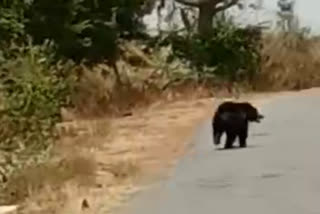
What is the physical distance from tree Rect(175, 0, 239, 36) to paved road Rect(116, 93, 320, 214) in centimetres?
1577

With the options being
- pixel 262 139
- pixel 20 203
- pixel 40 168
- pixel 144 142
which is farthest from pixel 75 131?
pixel 20 203

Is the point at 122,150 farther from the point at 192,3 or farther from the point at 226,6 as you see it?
the point at 226,6

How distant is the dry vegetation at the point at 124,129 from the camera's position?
40.7ft

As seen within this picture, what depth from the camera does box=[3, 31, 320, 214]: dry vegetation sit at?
40.7ft

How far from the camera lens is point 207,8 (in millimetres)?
35219

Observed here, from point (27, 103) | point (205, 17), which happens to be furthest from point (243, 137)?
point (205, 17)

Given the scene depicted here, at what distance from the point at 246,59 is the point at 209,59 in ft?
3.85

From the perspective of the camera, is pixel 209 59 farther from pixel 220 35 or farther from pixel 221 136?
pixel 221 136

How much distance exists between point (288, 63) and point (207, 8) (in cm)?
295

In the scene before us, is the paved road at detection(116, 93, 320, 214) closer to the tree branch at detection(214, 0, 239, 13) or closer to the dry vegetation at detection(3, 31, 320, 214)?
the dry vegetation at detection(3, 31, 320, 214)

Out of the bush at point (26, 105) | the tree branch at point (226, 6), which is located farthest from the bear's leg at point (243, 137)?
the tree branch at point (226, 6)

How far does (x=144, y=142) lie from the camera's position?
18.4 metres

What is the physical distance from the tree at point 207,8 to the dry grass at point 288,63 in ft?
5.64

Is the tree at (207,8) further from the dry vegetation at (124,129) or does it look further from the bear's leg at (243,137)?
the bear's leg at (243,137)
